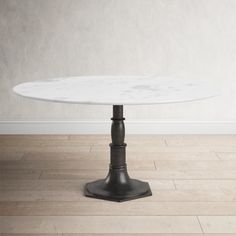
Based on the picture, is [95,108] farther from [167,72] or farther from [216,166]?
[216,166]

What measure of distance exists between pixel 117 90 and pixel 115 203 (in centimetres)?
59

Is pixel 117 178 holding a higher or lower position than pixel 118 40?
lower

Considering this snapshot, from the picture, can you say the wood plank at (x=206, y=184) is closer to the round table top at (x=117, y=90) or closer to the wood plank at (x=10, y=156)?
the round table top at (x=117, y=90)

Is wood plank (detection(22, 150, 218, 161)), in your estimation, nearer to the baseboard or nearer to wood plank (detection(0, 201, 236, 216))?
the baseboard

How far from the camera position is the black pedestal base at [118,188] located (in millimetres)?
2551

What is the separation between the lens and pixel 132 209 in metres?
2.41

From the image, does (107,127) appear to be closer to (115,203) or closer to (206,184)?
(206,184)

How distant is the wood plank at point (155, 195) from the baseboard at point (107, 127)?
1277 mm

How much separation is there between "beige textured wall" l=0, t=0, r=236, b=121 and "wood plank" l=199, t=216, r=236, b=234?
1706 millimetres

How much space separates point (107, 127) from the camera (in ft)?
12.9

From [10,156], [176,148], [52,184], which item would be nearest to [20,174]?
[52,184]

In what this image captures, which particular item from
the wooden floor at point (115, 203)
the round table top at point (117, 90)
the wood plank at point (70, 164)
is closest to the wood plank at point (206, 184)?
the wooden floor at point (115, 203)

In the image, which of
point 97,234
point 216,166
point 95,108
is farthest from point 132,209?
point 95,108

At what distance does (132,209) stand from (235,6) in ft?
6.77
